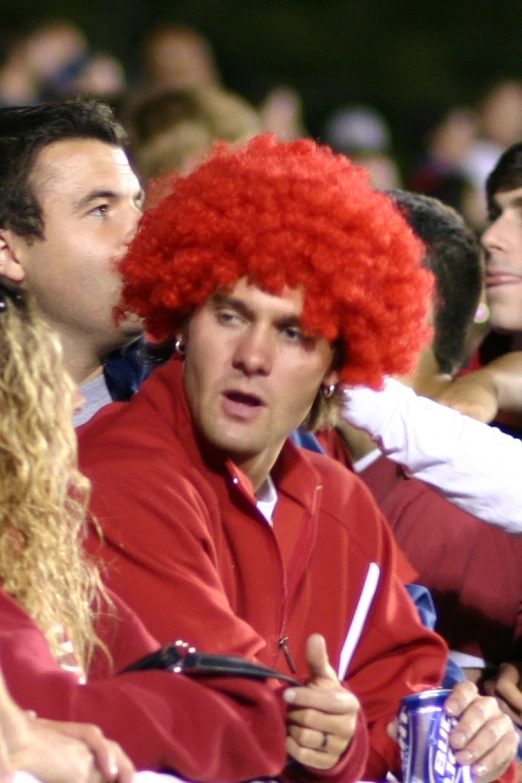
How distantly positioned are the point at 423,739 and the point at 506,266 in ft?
6.33

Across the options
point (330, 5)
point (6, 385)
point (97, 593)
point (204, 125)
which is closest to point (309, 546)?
point (97, 593)

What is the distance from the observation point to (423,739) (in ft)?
7.93

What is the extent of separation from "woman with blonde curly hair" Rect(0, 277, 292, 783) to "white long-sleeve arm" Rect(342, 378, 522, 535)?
0.88 m

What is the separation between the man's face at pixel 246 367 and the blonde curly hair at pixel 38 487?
41cm

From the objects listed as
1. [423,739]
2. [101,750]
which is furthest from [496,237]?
[101,750]

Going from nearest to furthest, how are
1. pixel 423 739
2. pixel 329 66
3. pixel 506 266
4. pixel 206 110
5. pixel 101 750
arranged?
1. pixel 101 750
2. pixel 423 739
3. pixel 506 266
4. pixel 206 110
5. pixel 329 66

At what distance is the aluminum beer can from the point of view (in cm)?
242

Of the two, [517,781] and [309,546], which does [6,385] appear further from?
[517,781]

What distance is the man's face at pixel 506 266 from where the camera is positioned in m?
4.00

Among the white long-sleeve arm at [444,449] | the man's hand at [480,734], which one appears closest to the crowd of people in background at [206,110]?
the white long-sleeve arm at [444,449]

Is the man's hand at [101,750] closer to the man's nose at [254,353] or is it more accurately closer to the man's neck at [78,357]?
the man's nose at [254,353]

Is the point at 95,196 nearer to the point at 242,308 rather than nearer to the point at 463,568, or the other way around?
the point at 242,308

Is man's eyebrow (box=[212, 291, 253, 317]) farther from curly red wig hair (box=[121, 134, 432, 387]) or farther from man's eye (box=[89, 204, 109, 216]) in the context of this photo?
man's eye (box=[89, 204, 109, 216])

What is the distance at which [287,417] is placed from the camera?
2721mm
